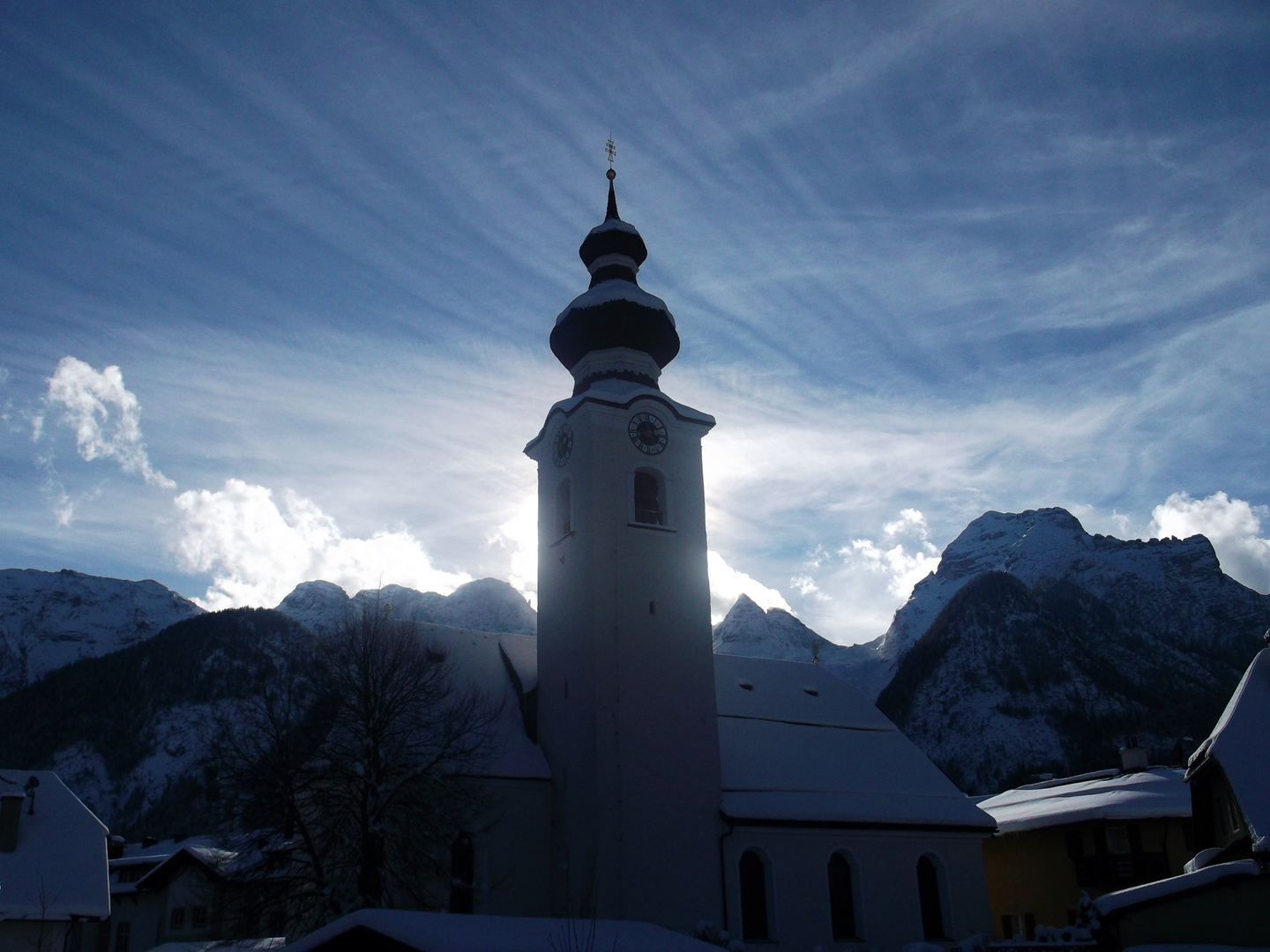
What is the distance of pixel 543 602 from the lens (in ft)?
105

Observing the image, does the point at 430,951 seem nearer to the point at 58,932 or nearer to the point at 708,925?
the point at 708,925

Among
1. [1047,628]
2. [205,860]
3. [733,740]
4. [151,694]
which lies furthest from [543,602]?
[1047,628]

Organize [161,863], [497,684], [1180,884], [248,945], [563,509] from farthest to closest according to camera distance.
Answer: [161,863], [563,509], [497,684], [248,945], [1180,884]

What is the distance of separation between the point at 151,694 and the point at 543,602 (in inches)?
4191

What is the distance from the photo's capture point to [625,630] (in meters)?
29.0

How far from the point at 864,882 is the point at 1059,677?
10330 cm

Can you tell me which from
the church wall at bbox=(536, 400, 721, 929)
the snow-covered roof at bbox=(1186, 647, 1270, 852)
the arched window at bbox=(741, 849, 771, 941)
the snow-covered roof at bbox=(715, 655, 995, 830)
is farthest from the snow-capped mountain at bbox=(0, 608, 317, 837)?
the snow-covered roof at bbox=(1186, 647, 1270, 852)

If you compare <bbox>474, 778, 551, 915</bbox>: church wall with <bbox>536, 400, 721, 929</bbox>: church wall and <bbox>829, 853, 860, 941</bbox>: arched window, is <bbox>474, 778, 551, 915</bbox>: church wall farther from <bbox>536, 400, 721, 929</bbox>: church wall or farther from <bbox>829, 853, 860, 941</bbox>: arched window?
<bbox>829, 853, 860, 941</bbox>: arched window

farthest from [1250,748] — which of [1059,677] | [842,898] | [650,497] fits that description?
[1059,677]

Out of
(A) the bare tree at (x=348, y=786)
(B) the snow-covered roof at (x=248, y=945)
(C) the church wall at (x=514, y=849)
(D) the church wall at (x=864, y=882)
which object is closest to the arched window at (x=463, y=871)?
(C) the church wall at (x=514, y=849)

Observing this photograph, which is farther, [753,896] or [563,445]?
[563,445]

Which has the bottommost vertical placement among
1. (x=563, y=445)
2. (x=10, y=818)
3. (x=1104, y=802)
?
(x=1104, y=802)

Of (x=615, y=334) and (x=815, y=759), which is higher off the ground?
(x=615, y=334)

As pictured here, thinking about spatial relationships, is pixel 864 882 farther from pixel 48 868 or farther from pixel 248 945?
pixel 48 868
